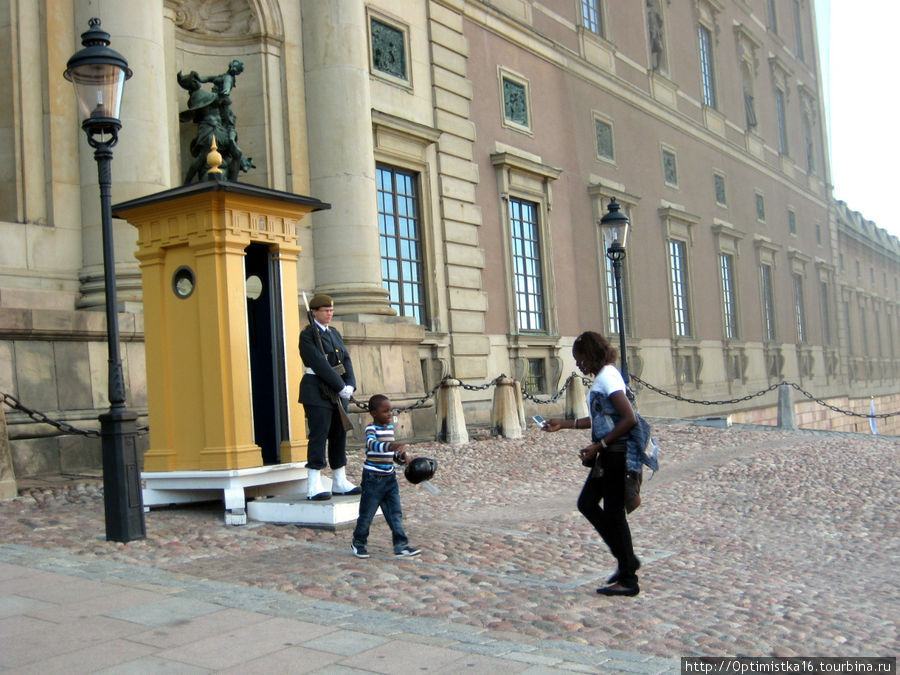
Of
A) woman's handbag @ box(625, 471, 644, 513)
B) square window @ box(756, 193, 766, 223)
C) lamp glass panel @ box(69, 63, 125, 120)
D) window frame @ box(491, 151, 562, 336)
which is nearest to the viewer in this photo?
woman's handbag @ box(625, 471, 644, 513)

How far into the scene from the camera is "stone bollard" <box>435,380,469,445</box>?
1554 cm

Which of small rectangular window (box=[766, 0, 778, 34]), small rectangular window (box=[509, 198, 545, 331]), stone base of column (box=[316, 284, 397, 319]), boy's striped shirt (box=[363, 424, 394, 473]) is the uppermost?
small rectangular window (box=[766, 0, 778, 34])

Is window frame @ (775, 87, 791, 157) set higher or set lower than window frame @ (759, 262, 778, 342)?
higher

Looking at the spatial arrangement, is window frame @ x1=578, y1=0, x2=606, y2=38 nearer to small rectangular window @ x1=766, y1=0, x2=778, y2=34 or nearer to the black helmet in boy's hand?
small rectangular window @ x1=766, y1=0, x2=778, y2=34

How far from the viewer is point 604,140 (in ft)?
87.7

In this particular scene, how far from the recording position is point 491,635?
5.10 meters

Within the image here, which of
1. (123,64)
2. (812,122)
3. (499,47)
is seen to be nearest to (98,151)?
(123,64)

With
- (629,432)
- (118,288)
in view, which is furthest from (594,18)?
(629,432)

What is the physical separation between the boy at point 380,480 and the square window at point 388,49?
12572 mm

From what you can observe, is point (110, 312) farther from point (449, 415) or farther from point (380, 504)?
point (449, 415)

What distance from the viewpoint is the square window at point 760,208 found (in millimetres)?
38188

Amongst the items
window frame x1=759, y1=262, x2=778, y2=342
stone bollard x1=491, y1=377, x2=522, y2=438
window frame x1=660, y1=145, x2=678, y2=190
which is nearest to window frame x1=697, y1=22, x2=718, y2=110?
window frame x1=660, y1=145, x2=678, y2=190

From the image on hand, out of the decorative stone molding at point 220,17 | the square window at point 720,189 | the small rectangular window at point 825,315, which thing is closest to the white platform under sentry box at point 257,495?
the decorative stone molding at point 220,17

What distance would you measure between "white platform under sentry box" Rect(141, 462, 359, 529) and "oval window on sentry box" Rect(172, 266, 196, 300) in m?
1.56
